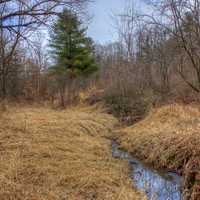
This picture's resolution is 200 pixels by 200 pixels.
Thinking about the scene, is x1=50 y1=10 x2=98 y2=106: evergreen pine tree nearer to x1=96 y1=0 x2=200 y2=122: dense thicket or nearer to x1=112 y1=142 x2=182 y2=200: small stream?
x1=96 y1=0 x2=200 y2=122: dense thicket

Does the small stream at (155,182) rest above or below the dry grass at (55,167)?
below

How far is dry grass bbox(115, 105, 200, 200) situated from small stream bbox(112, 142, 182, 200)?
23cm

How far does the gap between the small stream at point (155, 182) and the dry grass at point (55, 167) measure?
240 millimetres

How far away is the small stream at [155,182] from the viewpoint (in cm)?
457

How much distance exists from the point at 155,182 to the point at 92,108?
32.5ft

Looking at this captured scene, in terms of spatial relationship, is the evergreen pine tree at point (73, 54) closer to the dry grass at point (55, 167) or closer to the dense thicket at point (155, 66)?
the dense thicket at point (155, 66)

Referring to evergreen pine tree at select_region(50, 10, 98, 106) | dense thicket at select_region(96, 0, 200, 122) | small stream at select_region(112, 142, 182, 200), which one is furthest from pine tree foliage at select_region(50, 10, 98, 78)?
small stream at select_region(112, 142, 182, 200)

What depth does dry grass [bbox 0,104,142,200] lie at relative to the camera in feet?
13.9

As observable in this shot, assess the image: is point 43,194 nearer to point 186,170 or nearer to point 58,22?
point 186,170

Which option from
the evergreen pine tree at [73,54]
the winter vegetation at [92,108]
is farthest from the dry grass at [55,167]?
the evergreen pine tree at [73,54]

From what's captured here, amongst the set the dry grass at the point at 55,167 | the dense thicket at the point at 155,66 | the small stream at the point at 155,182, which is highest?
the dense thicket at the point at 155,66

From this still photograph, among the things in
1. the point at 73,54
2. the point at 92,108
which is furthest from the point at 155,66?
the point at 73,54

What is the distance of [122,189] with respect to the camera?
4.58 meters

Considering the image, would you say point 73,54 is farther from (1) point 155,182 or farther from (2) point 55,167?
(1) point 155,182
